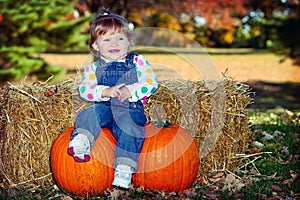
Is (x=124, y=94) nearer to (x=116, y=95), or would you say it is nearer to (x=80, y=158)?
(x=116, y=95)

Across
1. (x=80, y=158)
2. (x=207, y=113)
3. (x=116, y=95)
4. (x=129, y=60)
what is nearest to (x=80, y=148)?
(x=80, y=158)

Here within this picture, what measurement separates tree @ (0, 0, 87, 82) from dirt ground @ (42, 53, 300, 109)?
0.89m

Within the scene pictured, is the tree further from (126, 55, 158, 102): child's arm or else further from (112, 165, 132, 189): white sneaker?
(112, 165, 132, 189): white sneaker

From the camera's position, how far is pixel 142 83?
3738 mm

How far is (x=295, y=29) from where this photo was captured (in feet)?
31.3

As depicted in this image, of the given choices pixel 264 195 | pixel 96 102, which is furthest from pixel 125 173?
pixel 264 195

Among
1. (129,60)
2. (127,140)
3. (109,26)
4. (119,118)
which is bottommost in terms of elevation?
(127,140)

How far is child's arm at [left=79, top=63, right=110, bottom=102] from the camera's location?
3.72 m

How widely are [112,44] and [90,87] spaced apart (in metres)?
0.37

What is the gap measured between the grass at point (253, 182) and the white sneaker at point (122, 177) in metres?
0.11

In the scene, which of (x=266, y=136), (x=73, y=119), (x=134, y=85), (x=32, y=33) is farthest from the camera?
(x=32, y=33)

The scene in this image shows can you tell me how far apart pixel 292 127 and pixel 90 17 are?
6997 millimetres

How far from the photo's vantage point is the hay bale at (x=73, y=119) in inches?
152

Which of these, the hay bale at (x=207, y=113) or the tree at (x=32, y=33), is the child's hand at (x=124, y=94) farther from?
the tree at (x=32, y=33)
